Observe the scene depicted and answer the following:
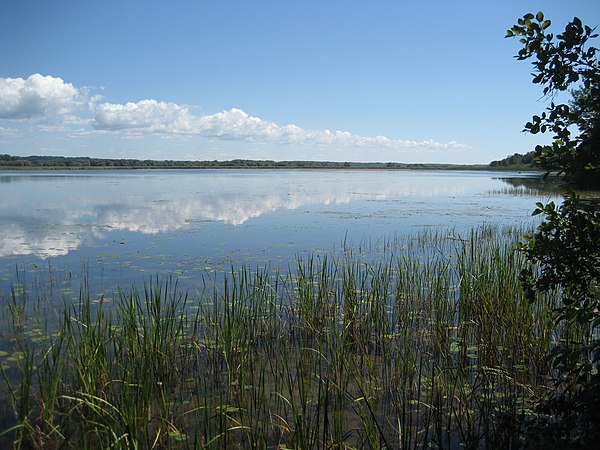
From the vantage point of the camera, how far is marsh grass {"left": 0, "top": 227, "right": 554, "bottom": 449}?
339 cm

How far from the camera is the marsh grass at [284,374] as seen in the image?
3.39 meters

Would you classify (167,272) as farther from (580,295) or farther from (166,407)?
(580,295)

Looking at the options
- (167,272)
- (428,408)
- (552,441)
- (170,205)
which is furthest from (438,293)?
(170,205)

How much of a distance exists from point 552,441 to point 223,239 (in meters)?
10.3

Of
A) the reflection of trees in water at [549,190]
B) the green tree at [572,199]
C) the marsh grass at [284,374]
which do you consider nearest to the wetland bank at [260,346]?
the marsh grass at [284,374]

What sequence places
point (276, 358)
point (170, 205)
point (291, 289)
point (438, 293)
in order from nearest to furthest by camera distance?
point (276, 358), point (438, 293), point (291, 289), point (170, 205)

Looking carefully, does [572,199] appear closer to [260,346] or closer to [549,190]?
[260,346]

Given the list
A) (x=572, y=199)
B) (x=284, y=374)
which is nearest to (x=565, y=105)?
(x=572, y=199)

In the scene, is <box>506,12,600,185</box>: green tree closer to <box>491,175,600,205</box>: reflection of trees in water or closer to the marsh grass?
<box>491,175,600,205</box>: reflection of trees in water

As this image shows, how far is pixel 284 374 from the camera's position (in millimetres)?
4723

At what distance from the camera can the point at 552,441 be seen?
314cm

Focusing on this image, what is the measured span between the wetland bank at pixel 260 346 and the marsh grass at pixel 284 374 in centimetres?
3

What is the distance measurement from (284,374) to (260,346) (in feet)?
2.45

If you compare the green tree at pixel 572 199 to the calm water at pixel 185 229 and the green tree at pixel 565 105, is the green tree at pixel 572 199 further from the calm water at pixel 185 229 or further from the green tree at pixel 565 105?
the calm water at pixel 185 229
